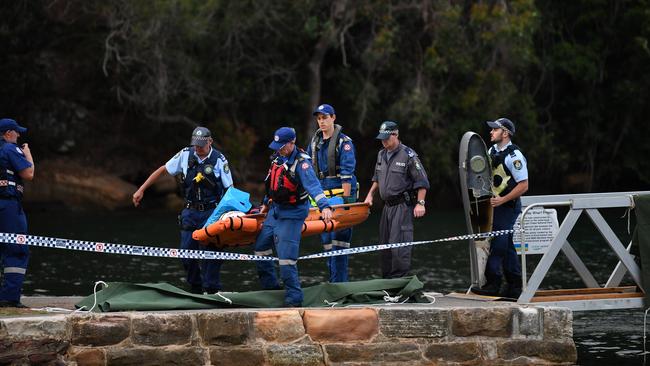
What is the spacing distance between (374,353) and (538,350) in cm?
162

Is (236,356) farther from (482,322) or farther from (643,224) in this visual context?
(643,224)

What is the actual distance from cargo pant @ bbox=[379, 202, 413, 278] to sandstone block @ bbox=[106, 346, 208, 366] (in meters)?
2.83

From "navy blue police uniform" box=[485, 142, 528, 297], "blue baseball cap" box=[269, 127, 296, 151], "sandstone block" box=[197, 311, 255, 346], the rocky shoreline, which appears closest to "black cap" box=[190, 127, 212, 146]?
"blue baseball cap" box=[269, 127, 296, 151]

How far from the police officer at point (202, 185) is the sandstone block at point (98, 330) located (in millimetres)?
2491

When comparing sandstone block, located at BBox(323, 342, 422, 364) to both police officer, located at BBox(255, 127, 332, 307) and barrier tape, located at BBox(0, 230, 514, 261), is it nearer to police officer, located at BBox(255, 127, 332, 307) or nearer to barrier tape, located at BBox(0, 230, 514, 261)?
police officer, located at BBox(255, 127, 332, 307)

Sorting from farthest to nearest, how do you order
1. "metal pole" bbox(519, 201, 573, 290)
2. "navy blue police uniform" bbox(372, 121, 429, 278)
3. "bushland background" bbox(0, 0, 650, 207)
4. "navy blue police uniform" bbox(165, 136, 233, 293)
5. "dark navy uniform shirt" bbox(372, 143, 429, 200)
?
"bushland background" bbox(0, 0, 650, 207) < "navy blue police uniform" bbox(165, 136, 233, 293) < "dark navy uniform shirt" bbox(372, 143, 429, 200) < "navy blue police uniform" bbox(372, 121, 429, 278) < "metal pole" bbox(519, 201, 573, 290)

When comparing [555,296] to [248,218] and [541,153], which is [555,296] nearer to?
[248,218]

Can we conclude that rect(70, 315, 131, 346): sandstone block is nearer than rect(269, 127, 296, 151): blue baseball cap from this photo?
Yes

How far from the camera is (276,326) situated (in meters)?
11.3

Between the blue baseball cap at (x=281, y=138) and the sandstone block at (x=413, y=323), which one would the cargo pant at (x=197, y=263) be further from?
the sandstone block at (x=413, y=323)

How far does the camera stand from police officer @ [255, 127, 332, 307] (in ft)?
38.9

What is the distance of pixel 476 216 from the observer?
1341 centimetres

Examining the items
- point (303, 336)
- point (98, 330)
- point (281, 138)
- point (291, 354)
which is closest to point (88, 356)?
point (98, 330)

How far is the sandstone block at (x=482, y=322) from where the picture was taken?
11570mm
